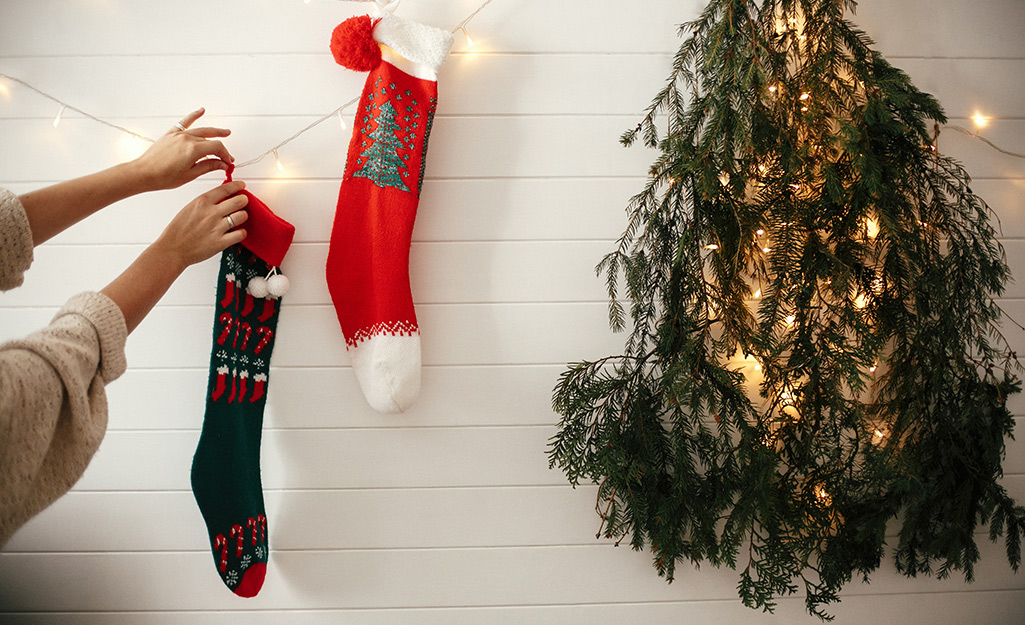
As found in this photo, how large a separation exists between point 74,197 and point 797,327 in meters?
1.29

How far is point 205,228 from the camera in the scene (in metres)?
1.11

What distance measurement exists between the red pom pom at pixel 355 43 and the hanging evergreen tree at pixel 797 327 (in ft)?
1.91

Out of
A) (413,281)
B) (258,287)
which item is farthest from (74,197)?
(413,281)

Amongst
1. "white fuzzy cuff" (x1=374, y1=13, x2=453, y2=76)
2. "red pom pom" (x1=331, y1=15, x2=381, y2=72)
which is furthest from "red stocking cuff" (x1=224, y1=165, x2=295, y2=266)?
"white fuzzy cuff" (x1=374, y1=13, x2=453, y2=76)

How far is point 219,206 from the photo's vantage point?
3.77 feet

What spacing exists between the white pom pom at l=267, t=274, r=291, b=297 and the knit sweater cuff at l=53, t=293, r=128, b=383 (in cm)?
46

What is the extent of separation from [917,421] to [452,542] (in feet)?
3.49

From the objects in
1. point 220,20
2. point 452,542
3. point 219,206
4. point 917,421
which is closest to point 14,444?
point 219,206

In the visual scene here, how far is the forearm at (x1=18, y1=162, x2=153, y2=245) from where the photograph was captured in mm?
826

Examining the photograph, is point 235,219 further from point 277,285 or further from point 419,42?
point 419,42

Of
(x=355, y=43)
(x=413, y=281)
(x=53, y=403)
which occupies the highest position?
(x=355, y=43)

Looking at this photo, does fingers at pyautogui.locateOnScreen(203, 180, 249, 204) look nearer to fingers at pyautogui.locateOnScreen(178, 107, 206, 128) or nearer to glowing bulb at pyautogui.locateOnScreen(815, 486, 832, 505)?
fingers at pyautogui.locateOnScreen(178, 107, 206, 128)

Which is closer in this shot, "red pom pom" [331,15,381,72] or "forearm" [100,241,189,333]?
"forearm" [100,241,189,333]

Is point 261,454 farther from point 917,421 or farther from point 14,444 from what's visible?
point 917,421
